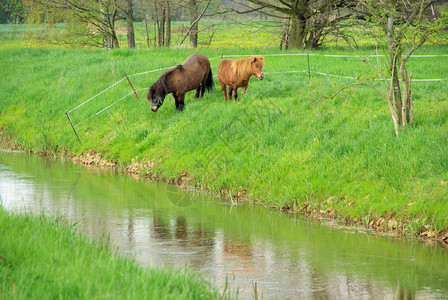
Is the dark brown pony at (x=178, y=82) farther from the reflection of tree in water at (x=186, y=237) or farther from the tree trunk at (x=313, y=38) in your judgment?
the tree trunk at (x=313, y=38)

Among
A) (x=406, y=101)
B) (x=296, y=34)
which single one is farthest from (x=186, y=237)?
(x=296, y=34)

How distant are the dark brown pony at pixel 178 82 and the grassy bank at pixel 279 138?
1.71ft

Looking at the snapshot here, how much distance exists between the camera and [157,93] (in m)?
14.6

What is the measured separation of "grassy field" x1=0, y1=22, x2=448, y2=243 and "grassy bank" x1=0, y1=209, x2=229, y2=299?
14.9ft

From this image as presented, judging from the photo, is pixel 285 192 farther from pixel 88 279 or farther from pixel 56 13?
pixel 56 13

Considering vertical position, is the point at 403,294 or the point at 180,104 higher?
the point at 180,104

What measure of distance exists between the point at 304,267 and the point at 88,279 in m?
3.22

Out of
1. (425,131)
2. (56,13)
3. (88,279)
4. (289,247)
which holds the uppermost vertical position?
(56,13)

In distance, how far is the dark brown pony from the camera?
14.6m

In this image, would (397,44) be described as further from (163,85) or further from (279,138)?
(163,85)

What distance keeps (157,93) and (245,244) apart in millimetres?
7392

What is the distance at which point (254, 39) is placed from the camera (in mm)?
49094

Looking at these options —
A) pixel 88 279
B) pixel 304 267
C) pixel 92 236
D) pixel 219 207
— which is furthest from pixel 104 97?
pixel 88 279

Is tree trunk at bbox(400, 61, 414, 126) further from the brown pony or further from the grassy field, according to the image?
the brown pony
